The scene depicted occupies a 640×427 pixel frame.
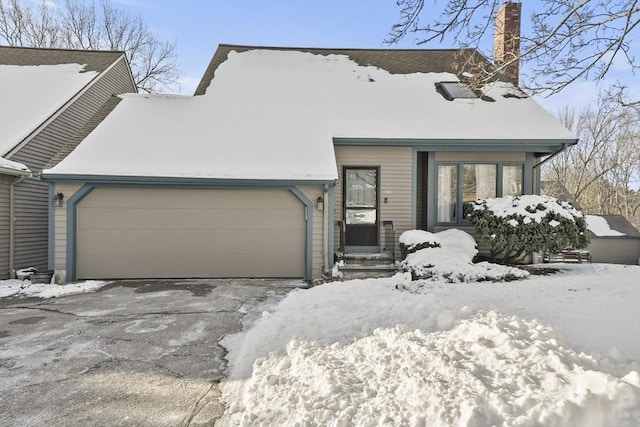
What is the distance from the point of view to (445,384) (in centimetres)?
273

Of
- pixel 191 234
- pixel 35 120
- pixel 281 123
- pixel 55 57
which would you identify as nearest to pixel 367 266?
pixel 191 234

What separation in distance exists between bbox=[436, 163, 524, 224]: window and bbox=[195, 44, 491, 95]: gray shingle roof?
4.00 metres

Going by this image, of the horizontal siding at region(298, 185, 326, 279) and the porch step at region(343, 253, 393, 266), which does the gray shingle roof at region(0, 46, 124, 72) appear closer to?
the horizontal siding at region(298, 185, 326, 279)

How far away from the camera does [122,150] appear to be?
8.38 meters

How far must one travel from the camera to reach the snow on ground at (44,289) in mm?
6930

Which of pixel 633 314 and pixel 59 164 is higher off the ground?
pixel 59 164

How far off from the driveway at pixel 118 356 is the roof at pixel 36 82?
17.2 ft

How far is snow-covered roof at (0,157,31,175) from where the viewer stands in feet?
26.8

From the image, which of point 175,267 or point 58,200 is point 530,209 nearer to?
point 175,267

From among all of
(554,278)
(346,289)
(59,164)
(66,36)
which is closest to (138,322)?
(346,289)

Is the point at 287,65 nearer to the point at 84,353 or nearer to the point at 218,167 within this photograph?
the point at 218,167

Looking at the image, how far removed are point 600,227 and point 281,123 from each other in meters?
13.2

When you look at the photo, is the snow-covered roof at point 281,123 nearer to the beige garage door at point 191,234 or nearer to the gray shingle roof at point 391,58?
the gray shingle roof at point 391,58

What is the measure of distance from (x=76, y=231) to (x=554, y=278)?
Answer: 9.83 metres
